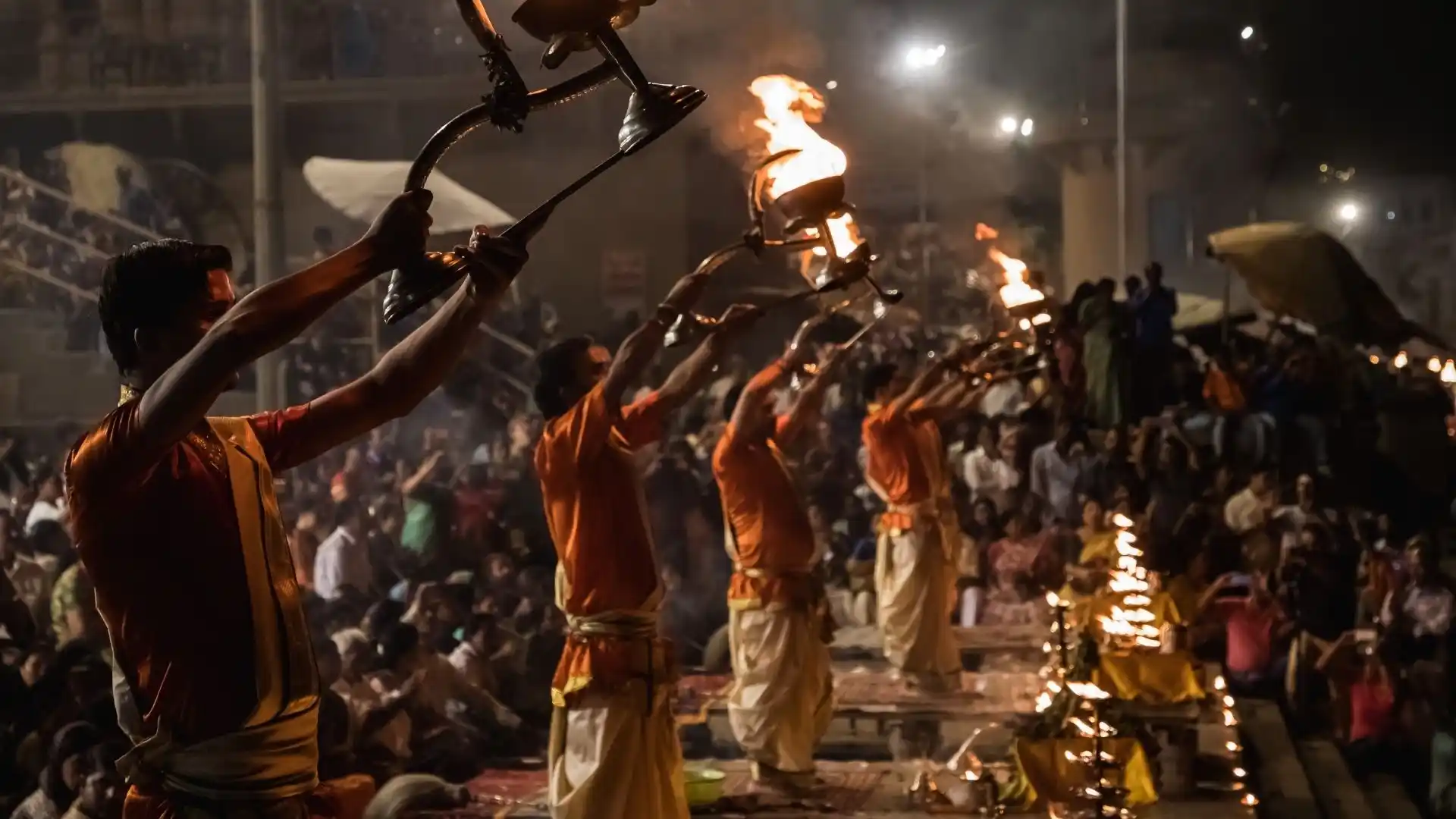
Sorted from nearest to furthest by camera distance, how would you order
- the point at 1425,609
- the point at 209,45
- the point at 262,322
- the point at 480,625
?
the point at 262,322, the point at 480,625, the point at 1425,609, the point at 209,45

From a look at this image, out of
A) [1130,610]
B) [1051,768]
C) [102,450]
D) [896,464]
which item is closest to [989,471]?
[896,464]

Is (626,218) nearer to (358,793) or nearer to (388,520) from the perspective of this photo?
(388,520)

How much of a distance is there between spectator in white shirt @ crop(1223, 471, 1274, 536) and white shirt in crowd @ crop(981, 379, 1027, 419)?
187cm

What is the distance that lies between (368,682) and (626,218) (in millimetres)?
7037

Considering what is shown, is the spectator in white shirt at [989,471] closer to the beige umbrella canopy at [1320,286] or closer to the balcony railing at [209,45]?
the beige umbrella canopy at [1320,286]

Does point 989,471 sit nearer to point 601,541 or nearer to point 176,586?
point 601,541

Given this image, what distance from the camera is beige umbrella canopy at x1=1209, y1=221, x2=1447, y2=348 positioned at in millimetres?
11125

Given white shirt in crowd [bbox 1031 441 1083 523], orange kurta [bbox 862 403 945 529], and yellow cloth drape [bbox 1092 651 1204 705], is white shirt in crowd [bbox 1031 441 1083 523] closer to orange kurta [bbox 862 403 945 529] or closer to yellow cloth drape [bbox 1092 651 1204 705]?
orange kurta [bbox 862 403 945 529]

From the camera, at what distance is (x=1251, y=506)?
1070cm

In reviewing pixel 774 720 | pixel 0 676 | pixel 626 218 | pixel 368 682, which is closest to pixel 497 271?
pixel 774 720

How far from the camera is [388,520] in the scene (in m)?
12.0

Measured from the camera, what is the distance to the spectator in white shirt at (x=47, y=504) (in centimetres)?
1175

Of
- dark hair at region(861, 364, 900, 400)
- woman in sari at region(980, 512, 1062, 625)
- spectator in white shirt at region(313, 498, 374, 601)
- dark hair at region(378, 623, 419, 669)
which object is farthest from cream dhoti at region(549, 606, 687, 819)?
woman in sari at region(980, 512, 1062, 625)

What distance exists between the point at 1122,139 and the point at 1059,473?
2.60 m
